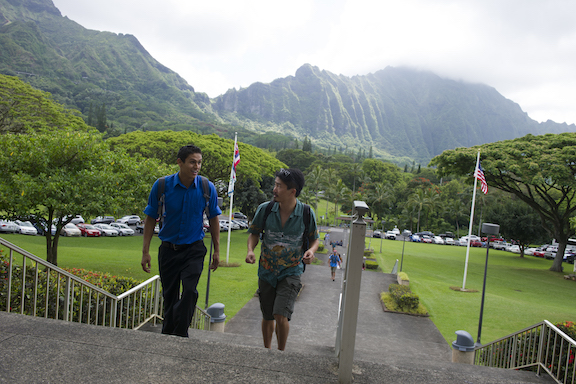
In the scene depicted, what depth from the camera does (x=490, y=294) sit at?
19938 millimetres

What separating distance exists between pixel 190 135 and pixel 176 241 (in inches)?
1304

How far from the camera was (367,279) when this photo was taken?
21859mm

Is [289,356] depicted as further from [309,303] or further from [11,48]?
[11,48]

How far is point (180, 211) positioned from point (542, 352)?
16.2 ft

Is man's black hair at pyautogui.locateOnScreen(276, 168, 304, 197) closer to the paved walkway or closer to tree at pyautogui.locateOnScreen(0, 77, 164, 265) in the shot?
the paved walkway

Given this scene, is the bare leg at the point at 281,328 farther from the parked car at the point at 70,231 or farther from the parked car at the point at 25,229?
the parked car at the point at 70,231

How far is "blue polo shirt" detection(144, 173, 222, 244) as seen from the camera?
3.36 meters

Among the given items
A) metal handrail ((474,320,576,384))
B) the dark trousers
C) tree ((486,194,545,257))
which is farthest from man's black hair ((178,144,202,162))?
tree ((486,194,545,257))

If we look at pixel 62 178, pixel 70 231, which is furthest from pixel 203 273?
pixel 70 231

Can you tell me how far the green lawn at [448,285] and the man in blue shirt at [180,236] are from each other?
10.6 meters

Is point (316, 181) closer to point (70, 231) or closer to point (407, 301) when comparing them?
point (70, 231)

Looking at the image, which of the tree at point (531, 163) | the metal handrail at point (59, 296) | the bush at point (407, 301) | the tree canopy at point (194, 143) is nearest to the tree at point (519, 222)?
the tree at point (531, 163)

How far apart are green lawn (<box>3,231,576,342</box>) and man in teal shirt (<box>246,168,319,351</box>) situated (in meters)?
10.6

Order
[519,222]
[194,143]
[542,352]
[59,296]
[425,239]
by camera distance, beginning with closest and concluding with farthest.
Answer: [59,296] < [542,352] < [194,143] < [519,222] < [425,239]
